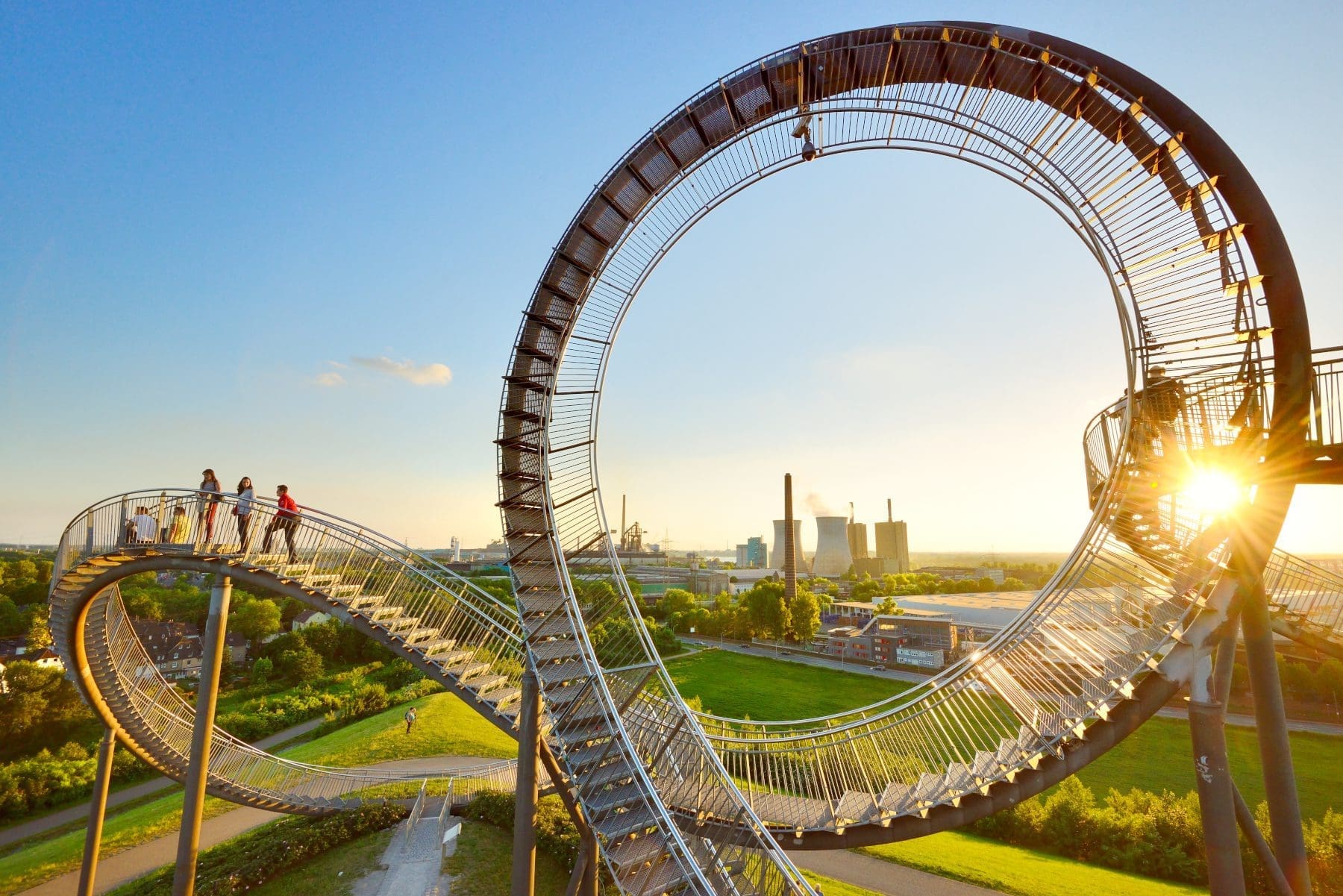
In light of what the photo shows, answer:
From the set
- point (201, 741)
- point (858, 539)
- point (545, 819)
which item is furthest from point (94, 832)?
point (858, 539)

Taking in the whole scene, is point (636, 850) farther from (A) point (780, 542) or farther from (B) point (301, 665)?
(A) point (780, 542)

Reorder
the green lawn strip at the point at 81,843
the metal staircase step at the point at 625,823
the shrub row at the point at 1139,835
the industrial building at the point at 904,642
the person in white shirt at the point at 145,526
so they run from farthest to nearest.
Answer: the industrial building at the point at 904,642, the green lawn strip at the point at 81,843, the shrub row at the point at 1139,835, the person in white shirt at the point at 145,526, the metal staircase step at the point at 625,823

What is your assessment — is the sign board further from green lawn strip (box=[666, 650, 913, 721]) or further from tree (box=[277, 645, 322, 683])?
tree (box=[277, 645, 322, 683])

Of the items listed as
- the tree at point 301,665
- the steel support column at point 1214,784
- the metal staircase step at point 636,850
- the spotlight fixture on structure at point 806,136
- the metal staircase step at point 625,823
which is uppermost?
the spotlight fixture on structure at point 806,136

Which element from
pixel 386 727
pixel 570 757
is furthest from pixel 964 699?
pixel 386 727

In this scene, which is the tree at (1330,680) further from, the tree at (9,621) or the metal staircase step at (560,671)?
the tree at (9,621)

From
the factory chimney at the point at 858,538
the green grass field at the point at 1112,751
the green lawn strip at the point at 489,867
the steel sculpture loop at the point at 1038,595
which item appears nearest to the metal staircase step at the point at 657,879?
the steel sculpture loop at the point at 1038,595

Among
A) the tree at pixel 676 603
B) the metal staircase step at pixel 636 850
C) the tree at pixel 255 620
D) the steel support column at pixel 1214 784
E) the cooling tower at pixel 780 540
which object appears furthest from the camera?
the cooling tower at pixel 780 540
